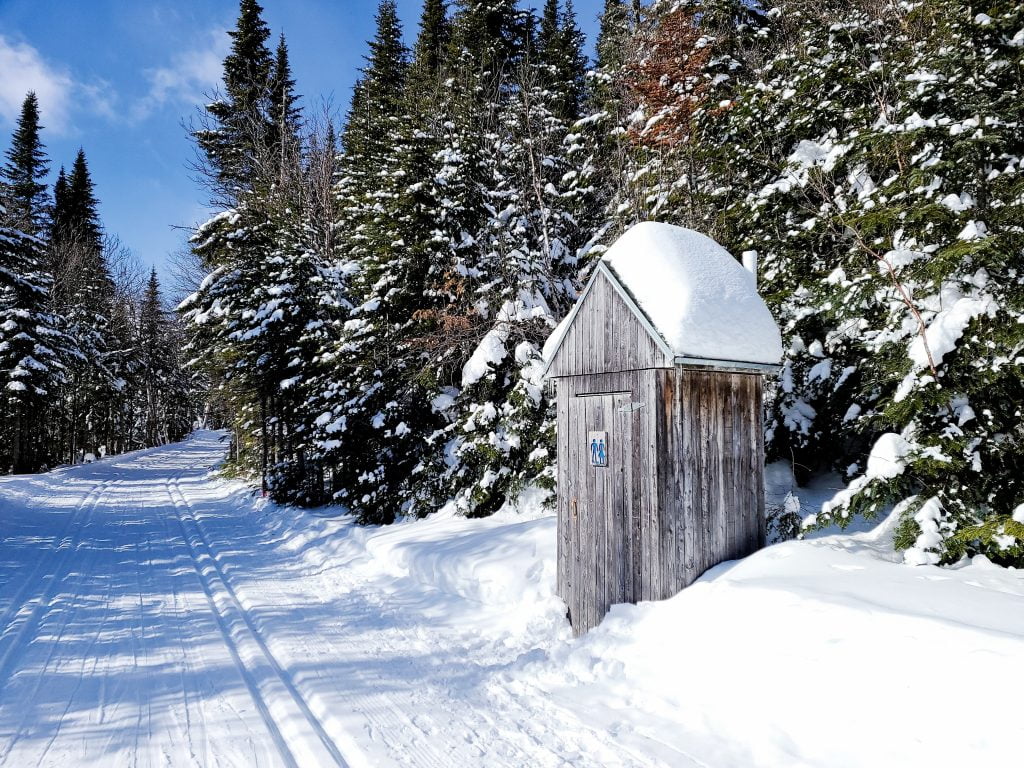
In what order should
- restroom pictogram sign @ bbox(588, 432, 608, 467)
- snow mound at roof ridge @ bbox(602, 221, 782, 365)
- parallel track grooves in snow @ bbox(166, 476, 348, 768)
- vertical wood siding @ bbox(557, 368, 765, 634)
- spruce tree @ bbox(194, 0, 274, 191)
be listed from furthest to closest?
1. spruce tree @ bbox(194, 0, 274, 191)
2. restroom pictogram sign @ bbox(588, 432, 608, 467)
3. snow mound at roof ridge @ bbox(602, 221, 782, 365)
4. vertical wood siding @ bbox(557, 368, 765, 634)
5. parallel track grooves in snow @ bbox(166, 476, 348, 768)

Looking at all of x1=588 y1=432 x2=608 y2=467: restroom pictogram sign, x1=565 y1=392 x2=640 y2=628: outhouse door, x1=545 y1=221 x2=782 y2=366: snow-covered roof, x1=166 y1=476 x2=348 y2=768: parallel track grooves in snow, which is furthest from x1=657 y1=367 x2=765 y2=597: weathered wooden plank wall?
x1=166 y1=476 x2=348 y2=768: parallel track grooves in snow

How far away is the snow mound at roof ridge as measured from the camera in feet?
17.1

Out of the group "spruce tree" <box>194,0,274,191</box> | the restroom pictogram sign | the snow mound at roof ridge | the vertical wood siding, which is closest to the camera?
the vertical wood siding

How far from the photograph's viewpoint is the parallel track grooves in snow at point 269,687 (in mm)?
3846

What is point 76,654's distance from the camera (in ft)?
18.6

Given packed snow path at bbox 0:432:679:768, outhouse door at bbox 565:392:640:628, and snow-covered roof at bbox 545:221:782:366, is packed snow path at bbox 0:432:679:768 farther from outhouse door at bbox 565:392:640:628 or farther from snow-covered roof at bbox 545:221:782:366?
snow-covered roof at bbox 545:221:782:366

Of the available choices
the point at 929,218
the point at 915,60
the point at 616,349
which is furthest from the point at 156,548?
the point at 915,60

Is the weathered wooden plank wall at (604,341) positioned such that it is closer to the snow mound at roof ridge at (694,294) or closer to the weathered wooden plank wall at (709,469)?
the snow mound at roof ridge at (694,294)

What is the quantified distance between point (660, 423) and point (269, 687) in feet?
14.0

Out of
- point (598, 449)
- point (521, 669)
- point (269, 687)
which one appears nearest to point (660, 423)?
point (598, 449)

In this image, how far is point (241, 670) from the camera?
5230mm

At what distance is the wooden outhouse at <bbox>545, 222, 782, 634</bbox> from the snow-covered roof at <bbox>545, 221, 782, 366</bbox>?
0.01 m

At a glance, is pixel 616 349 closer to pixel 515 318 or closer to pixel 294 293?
pixel 515 318

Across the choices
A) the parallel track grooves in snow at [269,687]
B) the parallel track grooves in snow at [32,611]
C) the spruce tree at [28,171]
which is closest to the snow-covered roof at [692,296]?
the parallel track grooves in snow at [269,687]
